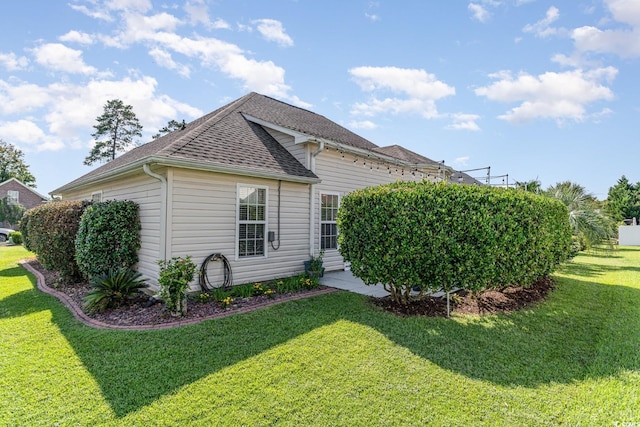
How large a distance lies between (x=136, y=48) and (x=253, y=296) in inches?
337

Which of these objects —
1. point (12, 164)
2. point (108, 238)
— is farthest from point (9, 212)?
point (108, 238)

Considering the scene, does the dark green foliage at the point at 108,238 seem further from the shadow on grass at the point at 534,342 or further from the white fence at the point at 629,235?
the white fence at the point at 629,235

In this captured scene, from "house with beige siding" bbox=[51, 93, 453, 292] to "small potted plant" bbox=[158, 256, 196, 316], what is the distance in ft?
2.78

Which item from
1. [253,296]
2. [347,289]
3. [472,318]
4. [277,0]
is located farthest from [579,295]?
[277,0]

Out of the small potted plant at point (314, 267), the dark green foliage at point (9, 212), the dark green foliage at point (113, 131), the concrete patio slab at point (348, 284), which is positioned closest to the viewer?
the concrete patio slab at point (348, 284)

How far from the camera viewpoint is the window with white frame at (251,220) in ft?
22.9

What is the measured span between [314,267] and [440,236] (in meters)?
3.75

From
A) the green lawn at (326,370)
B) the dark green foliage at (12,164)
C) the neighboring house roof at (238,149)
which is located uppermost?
the dark green foliage at (12,164)

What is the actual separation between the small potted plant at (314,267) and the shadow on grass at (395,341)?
1.81 m

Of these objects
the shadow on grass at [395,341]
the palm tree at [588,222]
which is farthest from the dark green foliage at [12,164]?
the palm tree at [588,222]

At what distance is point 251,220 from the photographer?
23.4ft

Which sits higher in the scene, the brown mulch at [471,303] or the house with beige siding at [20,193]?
the house with beige siding at [20,193]

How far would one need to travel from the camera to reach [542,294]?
275 inches

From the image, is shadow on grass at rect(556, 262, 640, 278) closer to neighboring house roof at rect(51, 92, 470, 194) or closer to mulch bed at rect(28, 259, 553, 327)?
mulch bed at rect(28, 259, 553, 327)
